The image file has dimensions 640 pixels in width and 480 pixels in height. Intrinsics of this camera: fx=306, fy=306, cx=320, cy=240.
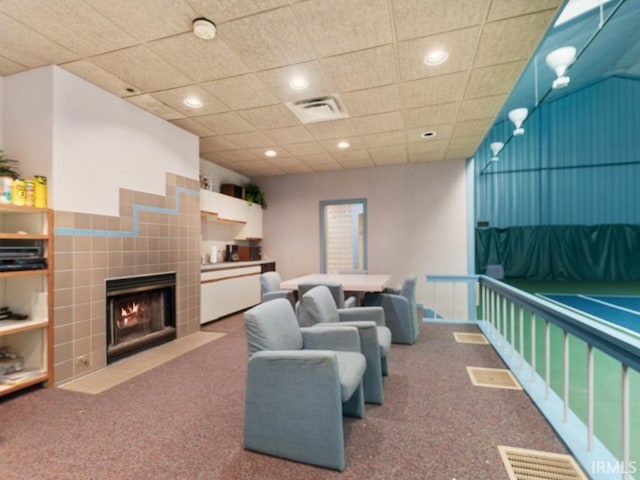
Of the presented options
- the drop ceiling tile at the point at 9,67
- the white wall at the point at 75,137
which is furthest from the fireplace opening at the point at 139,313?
the drop ceiling tile at the point at 9,67

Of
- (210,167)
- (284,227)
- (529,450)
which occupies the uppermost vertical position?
(210,167)

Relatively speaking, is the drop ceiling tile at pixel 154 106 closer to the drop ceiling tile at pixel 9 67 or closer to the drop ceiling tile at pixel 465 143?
the drop ceiling tile at pixel 9 67

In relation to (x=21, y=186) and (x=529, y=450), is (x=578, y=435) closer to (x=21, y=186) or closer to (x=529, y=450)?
(x=529, y=450)

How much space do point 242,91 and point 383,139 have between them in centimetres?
228

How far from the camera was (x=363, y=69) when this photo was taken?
272 centimetres

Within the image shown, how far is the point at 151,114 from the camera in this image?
353 cm

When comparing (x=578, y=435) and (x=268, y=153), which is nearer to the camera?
(x=578, y=435)

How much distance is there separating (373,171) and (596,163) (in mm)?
7661

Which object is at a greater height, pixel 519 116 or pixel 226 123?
pixel 519 116

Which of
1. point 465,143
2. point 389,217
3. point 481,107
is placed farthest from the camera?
point 389,217

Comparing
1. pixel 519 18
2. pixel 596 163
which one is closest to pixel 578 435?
pixel 519 18

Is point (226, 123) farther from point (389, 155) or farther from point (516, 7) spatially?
point (516, 7)

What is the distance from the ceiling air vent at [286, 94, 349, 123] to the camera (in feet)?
11.0

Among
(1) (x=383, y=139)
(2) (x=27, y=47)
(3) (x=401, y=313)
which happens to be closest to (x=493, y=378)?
(3) (x=401, y=313)
